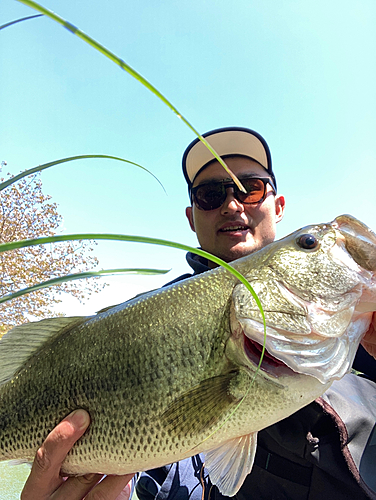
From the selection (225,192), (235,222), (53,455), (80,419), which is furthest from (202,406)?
(225,192)

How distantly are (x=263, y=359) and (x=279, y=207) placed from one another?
2.44 metres

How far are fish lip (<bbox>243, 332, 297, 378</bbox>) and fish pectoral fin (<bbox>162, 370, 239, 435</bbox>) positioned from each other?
0.26 feet

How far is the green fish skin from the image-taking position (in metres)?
1.14

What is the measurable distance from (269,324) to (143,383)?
52cm

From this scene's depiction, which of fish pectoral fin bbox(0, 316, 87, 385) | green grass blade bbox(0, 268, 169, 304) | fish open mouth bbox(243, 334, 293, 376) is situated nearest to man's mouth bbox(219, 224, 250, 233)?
fish pectoral fin bbox(0, 316, 87, 385)

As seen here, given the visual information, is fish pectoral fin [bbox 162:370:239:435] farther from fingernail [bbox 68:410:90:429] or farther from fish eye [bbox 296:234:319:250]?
fish eye [bbox 296:234:319:250]

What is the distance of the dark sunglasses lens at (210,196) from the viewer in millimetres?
2844

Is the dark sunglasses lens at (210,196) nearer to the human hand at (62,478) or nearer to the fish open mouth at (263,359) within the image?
the fish open mouth at (263,359)

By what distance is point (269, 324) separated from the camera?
1168mm

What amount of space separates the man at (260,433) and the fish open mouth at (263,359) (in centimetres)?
50

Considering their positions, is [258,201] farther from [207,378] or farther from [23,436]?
[23,436]

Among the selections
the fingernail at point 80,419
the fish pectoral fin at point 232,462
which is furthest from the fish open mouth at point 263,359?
the fingernail at point 80,419

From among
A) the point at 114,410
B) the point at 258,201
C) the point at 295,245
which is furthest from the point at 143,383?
the point at 258,201

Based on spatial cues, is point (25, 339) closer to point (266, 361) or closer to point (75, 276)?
point (266, 361)
